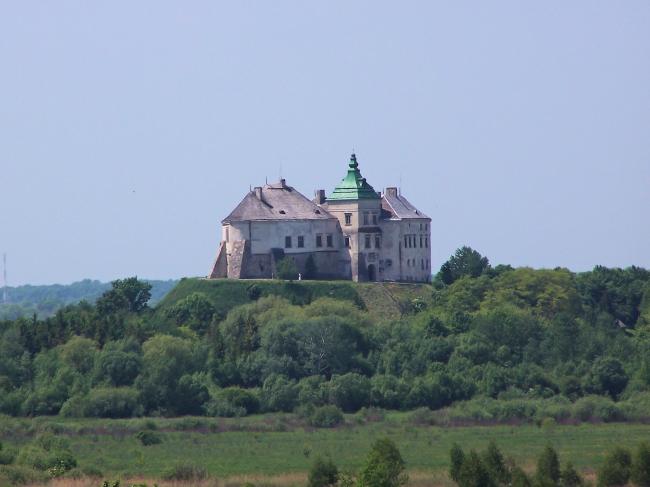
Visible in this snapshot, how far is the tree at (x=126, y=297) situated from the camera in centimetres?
9788

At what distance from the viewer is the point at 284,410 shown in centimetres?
7994

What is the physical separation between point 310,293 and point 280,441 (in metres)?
25.4

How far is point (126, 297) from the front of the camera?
323 ft

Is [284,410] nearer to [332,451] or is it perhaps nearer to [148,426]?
[148,426]

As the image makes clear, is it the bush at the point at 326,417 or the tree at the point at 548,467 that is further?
the bush at the point at 326,417

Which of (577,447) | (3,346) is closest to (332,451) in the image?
(577,447)

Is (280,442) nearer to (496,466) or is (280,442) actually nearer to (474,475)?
(496,466)

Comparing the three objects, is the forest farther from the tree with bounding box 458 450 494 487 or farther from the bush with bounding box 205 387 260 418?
the tree with bounding box 458 450 494 487

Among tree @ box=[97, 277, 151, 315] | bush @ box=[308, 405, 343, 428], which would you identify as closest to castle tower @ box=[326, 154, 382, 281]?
tree @ box=[97, 277, 151, 315]

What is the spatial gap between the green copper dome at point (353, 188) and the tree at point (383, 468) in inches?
1584

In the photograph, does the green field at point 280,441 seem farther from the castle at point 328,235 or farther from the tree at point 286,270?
the castle at point 328,235

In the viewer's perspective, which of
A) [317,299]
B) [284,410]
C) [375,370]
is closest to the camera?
[284,410]

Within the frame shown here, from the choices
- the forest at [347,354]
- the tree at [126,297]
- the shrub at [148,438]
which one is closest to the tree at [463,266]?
the forest at [347,354]

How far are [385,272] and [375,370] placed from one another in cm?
1160
